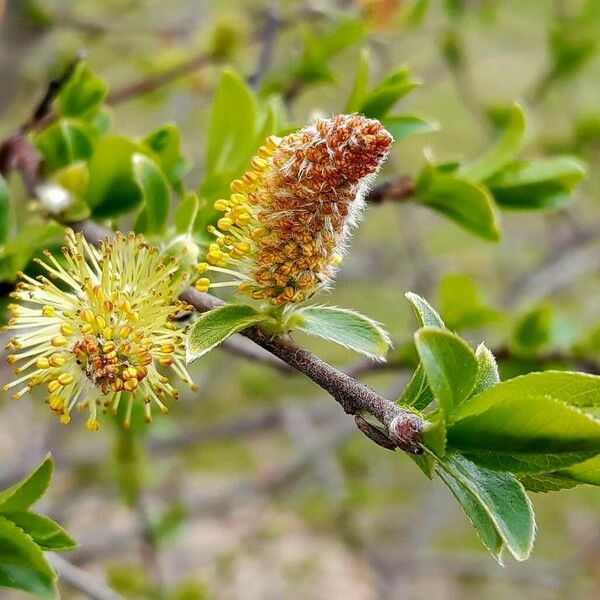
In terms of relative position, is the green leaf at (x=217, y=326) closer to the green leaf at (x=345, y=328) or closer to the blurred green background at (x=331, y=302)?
the green leaf at (x=345, y=328)

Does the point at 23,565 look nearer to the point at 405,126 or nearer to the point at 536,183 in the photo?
the point at 405,126

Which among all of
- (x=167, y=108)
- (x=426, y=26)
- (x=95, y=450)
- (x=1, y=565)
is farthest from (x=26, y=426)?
(x=1, y=565)

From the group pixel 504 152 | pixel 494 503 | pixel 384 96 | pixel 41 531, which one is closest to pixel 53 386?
pixel 41 531

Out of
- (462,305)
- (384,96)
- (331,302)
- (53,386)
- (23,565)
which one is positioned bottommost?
(331,302)

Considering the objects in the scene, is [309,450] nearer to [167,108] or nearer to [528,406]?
[167,108]

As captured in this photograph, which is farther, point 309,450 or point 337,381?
point 309,450

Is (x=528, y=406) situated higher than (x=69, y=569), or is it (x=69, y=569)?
(x=528, y=406)
